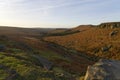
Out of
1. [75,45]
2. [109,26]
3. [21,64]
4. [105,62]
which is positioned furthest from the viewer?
[109,26]

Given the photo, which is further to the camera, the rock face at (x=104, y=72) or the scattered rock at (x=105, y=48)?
the scattered rock at (x=105, y=48)

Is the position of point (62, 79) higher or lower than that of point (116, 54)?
higher

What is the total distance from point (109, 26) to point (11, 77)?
91.7 metres

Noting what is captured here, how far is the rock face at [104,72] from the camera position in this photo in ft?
58.2

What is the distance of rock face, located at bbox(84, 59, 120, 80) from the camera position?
58.2ft

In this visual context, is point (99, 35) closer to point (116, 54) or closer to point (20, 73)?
point (116, 54)

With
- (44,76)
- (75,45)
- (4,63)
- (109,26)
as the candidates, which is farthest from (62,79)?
(109,26)

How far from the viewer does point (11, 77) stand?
19734 millimetres

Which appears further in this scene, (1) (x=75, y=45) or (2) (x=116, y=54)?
(1) (x=75, y=45)

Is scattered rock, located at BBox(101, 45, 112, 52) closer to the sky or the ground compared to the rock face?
closer to the ground

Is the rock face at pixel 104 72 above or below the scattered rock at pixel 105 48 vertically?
above

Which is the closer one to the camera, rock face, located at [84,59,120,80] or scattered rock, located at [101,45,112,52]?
rock face, located at [84,59,120,80]

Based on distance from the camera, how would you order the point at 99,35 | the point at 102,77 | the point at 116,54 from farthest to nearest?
the point at 99,35 < the point at 116,54 < the point at 102,77

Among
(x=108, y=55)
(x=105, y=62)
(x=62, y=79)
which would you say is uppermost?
(x=105, y=62)
